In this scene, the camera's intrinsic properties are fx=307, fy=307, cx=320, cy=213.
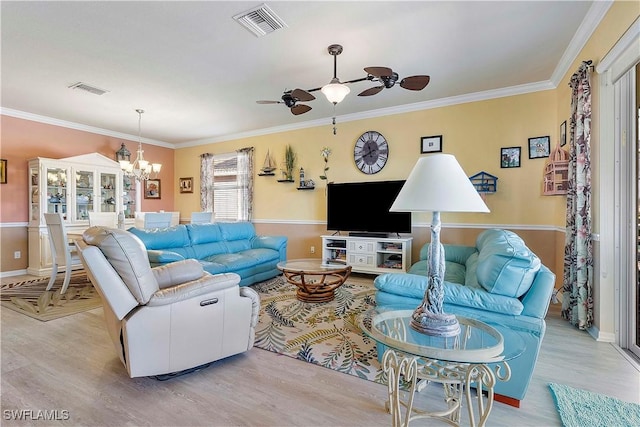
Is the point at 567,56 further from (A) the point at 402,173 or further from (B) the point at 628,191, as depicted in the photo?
(A) the point at 402,173

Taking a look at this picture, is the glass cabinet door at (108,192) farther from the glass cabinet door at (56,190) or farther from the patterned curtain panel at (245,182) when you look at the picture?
the patterned curtain panel at (245,182)

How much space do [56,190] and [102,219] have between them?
91 cm

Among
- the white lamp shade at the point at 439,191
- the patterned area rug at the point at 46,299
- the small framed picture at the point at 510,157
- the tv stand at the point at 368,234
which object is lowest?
the patterned area rug at the point at 46,299

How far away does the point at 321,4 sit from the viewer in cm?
247

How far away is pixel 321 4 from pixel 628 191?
2.97m

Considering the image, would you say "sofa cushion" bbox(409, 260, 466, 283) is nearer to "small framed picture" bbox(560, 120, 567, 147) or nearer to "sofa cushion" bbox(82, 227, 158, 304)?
"small framed picture" bbox(560, 120, 567, 147)

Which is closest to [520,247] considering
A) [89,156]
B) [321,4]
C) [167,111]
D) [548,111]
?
[321,4]

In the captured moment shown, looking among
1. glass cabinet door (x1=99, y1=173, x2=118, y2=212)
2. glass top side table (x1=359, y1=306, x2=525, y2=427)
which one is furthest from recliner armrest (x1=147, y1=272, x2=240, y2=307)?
glass cabinet door (x1=99, y1=173, x2=118, y2=212)

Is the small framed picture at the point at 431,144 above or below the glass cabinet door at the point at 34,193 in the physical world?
above

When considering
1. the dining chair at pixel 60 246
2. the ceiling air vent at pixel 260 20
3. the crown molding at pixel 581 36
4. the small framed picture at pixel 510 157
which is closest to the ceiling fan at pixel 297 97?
the ceiling air vent at pixel 260 20

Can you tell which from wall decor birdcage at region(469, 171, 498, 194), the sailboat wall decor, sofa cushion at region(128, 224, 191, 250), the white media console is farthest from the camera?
the sailboat wall decor

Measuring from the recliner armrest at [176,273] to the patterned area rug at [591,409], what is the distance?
248cm

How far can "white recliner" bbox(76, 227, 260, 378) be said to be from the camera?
188 cm

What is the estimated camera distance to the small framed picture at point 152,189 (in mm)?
7023
